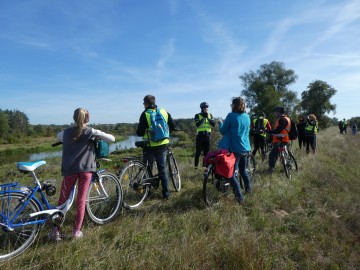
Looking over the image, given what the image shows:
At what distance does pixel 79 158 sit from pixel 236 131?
268 centimetres

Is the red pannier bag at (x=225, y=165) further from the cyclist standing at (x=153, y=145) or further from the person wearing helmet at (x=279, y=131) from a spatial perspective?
the person wearing helmet at (x=279, y=131)

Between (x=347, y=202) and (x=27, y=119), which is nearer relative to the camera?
(x=347, y=202)

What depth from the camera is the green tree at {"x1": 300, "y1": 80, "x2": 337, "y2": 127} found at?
147 feet

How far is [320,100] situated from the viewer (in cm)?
4578

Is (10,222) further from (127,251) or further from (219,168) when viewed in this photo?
(219,168)

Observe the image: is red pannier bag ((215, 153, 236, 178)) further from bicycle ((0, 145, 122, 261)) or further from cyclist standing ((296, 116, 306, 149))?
cyclist standing ((296, 116, 306, 149))

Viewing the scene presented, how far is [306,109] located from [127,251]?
49565 millimetres

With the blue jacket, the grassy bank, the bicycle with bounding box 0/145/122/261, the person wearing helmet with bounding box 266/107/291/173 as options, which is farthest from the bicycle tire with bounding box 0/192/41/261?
the person wearing helmet with bounding box 266/107/291/173

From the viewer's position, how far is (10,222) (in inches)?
127

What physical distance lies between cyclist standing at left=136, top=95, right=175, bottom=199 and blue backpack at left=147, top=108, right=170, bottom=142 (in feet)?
0.17

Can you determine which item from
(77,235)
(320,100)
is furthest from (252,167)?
(320,100)

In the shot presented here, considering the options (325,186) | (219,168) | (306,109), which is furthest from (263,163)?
(306,109)

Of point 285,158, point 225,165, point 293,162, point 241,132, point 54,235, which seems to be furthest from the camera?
point 293,162

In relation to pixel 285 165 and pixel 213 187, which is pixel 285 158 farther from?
pixel 213 187
